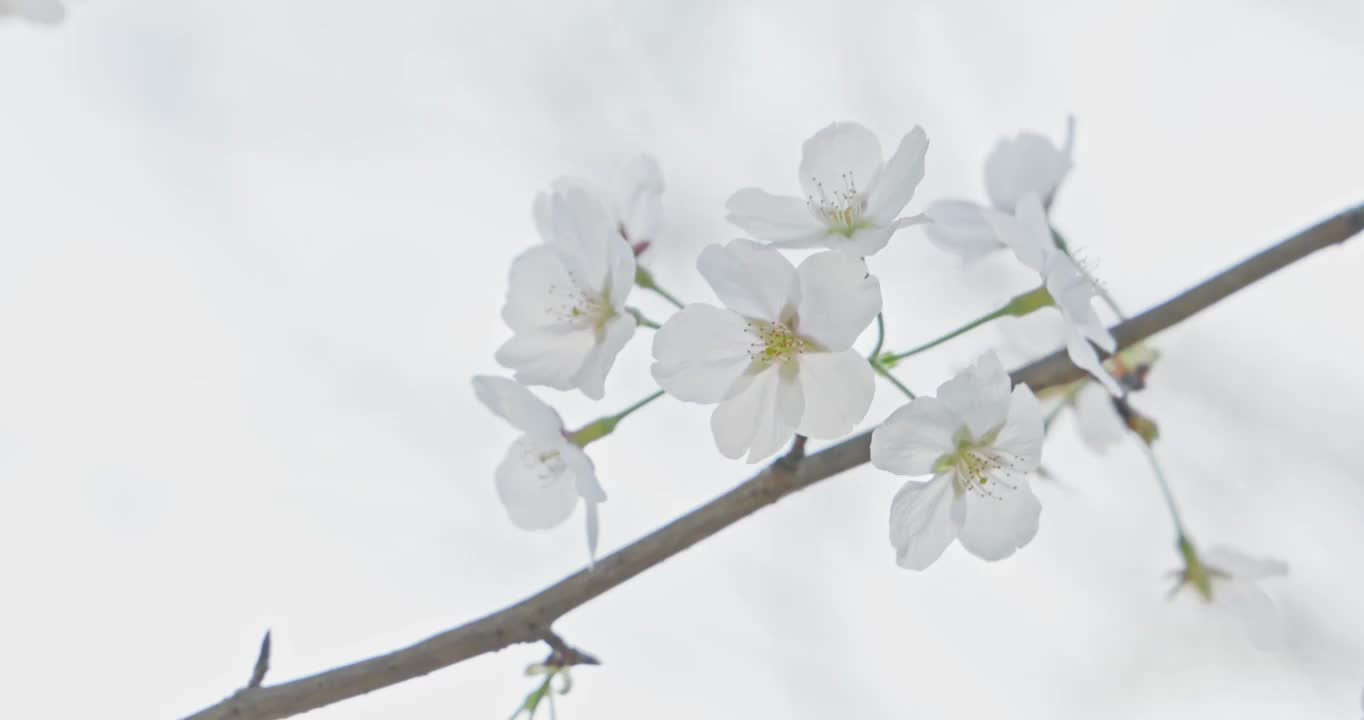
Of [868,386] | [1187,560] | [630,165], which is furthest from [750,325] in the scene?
[1187,560]

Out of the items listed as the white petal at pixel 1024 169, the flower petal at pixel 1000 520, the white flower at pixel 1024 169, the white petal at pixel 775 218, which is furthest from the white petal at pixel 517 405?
the white petal at pixel 1024 169

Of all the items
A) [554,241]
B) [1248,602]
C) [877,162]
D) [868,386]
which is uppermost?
[554,241]

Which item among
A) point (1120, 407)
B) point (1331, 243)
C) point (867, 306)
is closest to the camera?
point (867, 306)

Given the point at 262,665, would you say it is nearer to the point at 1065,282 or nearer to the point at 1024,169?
the point at 1065,282

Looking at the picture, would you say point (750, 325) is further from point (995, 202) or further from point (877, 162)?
point (995, 202)

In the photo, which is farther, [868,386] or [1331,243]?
[1331,243]

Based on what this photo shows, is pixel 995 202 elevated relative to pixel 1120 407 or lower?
elevated

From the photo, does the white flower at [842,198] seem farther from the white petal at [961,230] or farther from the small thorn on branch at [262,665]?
the small thorn on branch at [262,665]
